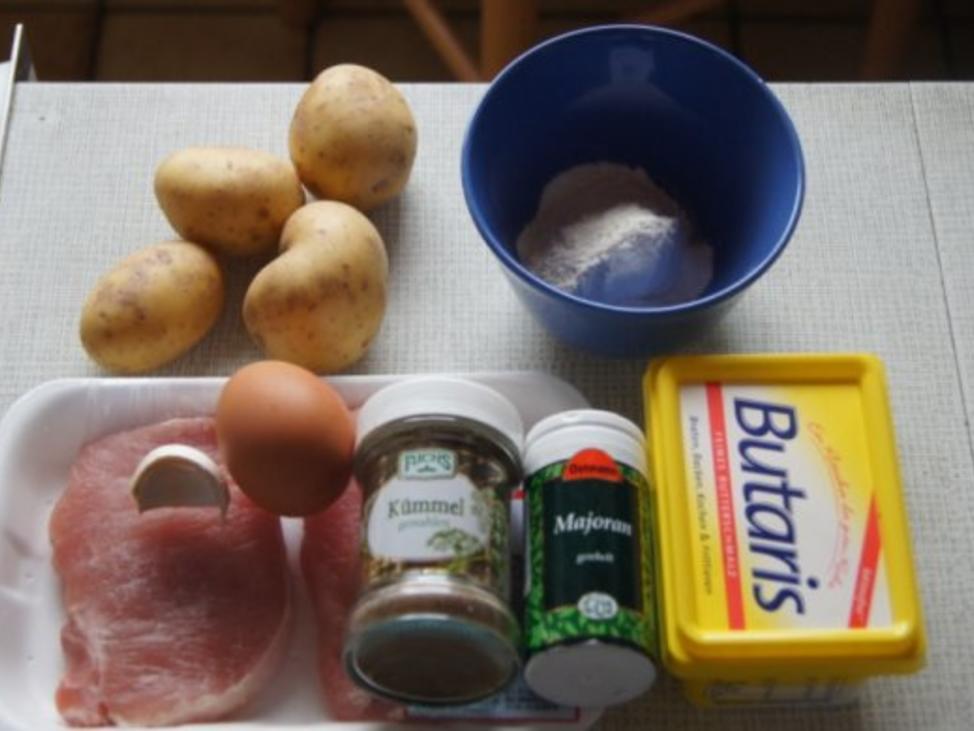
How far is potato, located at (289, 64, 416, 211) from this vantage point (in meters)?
0.74

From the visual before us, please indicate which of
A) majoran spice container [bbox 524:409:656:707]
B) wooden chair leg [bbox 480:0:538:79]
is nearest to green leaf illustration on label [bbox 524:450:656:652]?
majoran spice container [bbox 524:409:656:707]

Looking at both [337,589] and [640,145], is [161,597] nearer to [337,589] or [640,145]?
[337,589]

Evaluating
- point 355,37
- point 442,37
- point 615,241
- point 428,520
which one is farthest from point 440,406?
point 355,37

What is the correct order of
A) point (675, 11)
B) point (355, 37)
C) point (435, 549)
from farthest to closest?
1. point (355, 37)
2. point (675, 11)
3. point (435, 549)

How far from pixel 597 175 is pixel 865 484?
0.82 ft

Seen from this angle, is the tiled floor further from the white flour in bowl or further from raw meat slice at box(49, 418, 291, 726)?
raw meat slice at box(49, 418, 291, 726)

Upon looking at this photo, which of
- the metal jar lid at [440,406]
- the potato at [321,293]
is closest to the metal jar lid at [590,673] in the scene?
the metal jar lid at [440,406]

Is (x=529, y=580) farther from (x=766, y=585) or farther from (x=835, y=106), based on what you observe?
(x=835, y=106)

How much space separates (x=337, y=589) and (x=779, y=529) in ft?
0.77

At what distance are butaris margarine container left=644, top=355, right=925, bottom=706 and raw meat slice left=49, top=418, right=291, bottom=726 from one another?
0.22 meters

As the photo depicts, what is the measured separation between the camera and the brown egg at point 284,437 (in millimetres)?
620

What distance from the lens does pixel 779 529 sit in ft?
2.06

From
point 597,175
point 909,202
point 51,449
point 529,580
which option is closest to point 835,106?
point 909,202

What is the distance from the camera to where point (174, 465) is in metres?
0.66
